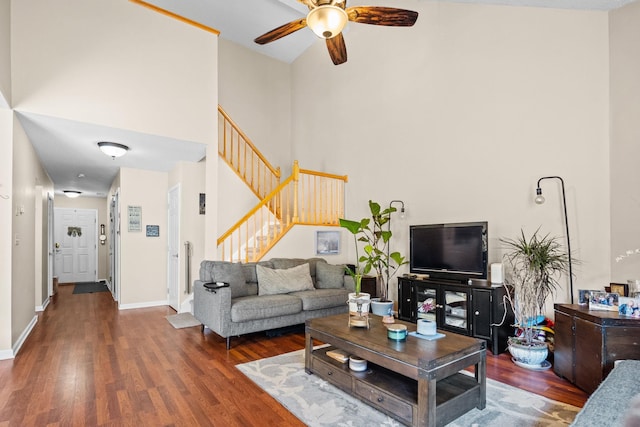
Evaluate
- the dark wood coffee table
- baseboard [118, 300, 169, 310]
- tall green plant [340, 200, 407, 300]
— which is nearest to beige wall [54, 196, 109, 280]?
baseboard [118, 300, 169, 310]

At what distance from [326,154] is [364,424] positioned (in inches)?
207

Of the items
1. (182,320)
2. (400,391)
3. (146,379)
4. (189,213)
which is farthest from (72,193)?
(400,391)

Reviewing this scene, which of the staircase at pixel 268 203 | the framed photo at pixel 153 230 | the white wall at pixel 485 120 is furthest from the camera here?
the framed photo at pixel 153 230

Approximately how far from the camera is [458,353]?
2264 millimetres

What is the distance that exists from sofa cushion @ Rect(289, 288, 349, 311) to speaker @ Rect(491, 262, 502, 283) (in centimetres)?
181

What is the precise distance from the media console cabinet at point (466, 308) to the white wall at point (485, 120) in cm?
65

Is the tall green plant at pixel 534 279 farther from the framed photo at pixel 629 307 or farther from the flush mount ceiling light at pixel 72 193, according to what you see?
the flush mount ceiling light at pixel 72 193

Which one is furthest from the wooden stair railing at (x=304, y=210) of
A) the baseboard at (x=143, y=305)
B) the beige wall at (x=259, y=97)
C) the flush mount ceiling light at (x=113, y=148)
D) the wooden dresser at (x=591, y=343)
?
the wooden dresser at (x=591, y=343)

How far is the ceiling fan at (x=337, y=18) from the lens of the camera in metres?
2.54

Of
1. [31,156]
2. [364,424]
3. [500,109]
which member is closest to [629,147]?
[500,109]

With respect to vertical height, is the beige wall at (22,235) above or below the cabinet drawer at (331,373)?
above

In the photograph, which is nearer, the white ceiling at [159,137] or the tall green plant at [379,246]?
the white ceiling at [159,137]

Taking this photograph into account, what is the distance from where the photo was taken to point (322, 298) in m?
4.44

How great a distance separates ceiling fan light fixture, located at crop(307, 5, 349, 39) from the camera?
251cm
